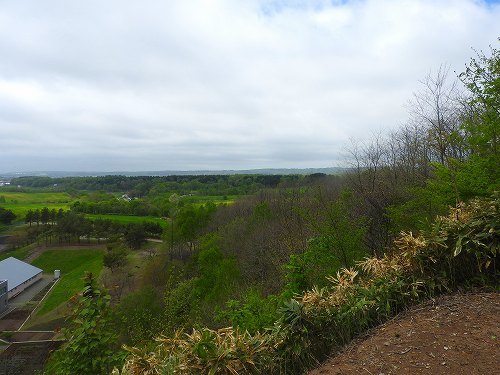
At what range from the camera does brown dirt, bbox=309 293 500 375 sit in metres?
2.76

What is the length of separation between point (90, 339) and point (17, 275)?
3891 cm

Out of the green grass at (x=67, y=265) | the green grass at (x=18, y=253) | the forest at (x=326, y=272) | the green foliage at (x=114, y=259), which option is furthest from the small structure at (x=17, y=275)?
the forest at (x=326, y=272)

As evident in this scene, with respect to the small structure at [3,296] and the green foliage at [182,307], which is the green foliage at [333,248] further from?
the small structure at [3,296]

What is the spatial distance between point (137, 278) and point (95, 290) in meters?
29.7

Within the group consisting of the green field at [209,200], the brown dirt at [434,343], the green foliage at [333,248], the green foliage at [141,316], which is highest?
the brown dirt at [434,343]

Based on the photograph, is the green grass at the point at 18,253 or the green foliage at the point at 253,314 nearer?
the green foliage at the point at 253,314

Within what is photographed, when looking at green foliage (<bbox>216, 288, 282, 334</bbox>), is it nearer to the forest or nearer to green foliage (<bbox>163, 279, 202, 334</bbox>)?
the forest

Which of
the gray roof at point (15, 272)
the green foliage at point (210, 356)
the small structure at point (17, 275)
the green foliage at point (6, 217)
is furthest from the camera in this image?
the green foliage at point (6, 217)

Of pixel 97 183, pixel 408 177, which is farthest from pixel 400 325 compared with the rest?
pixel 97 183

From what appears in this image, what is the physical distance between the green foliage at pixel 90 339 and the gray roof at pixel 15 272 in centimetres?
3521

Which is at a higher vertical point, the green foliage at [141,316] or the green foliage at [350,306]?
the green foliage at [350,306]

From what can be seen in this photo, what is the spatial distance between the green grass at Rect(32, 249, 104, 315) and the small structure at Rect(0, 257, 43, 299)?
282 cm

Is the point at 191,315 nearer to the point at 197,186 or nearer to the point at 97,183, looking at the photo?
the point at 197,186

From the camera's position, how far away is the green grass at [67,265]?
32.8 m
